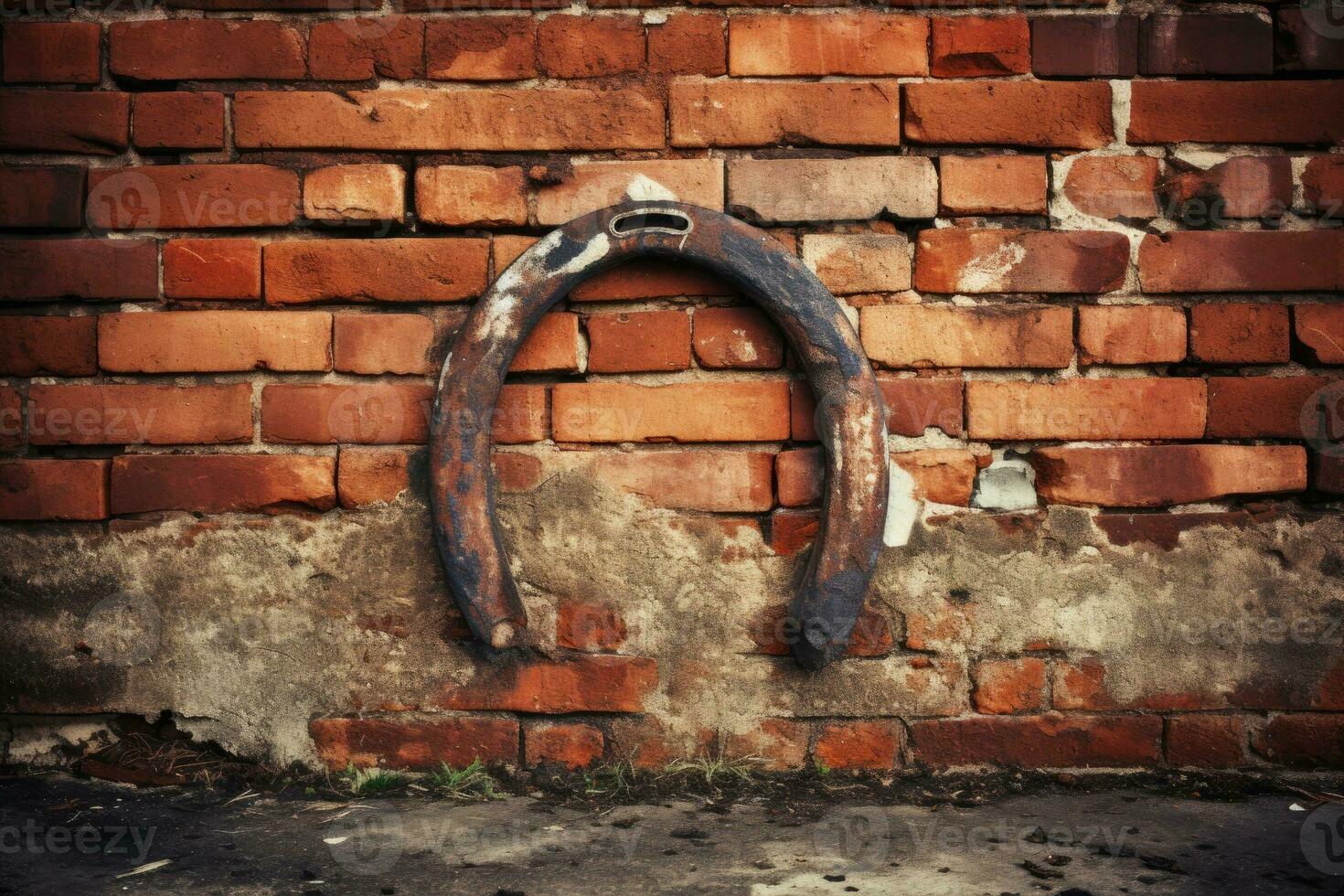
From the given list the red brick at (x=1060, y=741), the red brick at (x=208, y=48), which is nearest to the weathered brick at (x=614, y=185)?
the red brick at (x=208, y=48)

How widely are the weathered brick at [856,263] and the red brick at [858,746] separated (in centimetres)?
82

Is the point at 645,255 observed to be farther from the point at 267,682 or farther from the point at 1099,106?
the point at 267,682

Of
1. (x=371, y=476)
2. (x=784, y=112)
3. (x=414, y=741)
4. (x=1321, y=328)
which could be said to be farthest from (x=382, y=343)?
(x=1321, y=328)

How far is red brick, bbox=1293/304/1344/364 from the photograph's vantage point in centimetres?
181

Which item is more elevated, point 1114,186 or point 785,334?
point 1114,186

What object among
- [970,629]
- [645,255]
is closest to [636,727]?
[970,629]

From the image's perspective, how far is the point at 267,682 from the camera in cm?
181

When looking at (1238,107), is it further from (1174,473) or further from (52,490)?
(52,490)

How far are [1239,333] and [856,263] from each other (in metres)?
0.74

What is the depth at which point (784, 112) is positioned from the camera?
1.81m

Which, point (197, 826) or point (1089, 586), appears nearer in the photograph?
point (197, 826)

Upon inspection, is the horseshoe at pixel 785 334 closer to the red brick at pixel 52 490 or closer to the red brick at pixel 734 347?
the red brick at pixel 734 347

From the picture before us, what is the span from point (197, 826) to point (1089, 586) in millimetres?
1644

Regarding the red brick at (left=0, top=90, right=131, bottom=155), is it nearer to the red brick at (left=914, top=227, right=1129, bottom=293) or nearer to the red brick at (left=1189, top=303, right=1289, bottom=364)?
the red brick at (left=914, top=227, right=1129, bottom=293)
